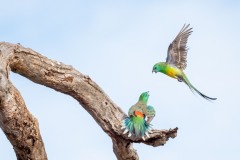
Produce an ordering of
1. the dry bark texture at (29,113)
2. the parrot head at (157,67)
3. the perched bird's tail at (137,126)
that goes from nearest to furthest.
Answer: the dry bark texture at (29,113), the perched bird's tail at (137,126), the parrot head at (157,67)

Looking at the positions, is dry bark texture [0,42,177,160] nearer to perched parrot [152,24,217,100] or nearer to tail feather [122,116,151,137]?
tail feather [122,116,151,137]

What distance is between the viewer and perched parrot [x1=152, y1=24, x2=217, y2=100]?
555cm

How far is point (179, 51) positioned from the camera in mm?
5676

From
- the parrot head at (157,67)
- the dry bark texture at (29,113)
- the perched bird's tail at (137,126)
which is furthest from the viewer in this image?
the parrot head at (157,67)

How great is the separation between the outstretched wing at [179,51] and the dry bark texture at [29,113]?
64cm

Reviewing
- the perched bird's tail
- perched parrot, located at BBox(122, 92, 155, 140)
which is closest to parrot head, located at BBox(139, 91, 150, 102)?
perched parrot, located at BBox(122, 92, 155, 140)

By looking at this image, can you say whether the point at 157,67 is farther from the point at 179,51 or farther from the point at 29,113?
the point at 29,113

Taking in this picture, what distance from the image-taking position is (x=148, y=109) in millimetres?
5469

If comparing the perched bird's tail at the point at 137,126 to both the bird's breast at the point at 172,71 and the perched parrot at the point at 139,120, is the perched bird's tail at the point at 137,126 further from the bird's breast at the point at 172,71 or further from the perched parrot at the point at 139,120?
the bird's breast at the point at 172,71

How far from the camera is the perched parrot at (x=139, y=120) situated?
5398mm

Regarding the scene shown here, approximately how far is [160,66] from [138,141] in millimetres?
689

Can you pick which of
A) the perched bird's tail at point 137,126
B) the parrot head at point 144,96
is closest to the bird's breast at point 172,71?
the parrot head at point 144,96

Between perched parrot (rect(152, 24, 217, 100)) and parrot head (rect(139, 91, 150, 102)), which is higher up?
perched parrot (rect(152, 24, 217, 100))

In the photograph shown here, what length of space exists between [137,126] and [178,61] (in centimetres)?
72
